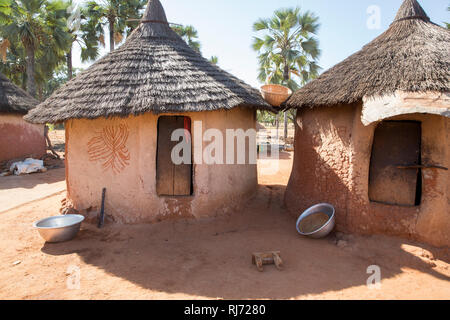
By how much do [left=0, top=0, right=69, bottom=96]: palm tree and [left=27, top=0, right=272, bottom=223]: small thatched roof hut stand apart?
9.29m

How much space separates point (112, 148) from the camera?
209 inches

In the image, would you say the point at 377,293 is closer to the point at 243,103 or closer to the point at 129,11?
the point at 243,103

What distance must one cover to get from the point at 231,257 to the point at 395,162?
10.1 feet

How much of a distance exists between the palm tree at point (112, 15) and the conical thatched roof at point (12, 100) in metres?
5.50

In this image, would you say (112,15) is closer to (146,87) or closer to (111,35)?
(111,35)

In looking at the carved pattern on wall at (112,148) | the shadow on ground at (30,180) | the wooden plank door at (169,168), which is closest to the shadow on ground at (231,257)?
the wooden plank door at (169,168)

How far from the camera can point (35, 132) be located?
11.4m

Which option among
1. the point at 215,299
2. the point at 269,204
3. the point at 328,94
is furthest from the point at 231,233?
the point at 328,94

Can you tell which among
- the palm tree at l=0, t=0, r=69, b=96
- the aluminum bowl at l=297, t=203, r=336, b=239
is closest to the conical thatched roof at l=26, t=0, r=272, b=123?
the aluminum bowl at l=297, t=203, r=336, b=239

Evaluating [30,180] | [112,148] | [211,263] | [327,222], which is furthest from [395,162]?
[30,180]

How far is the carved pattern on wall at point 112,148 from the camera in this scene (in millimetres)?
5273

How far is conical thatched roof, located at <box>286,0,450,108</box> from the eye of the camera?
4.03 meters

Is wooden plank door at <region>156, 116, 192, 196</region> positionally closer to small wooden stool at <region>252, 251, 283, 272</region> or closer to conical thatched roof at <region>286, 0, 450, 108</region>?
small wooden stool at <region>252, 251, 283, 272</region>

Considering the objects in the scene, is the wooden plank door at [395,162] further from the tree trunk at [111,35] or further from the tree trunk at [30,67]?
the tree trunk at [30,67]
